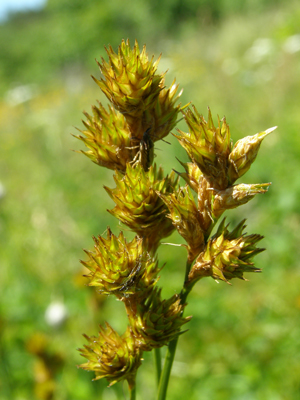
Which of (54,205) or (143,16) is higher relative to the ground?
(143,16)

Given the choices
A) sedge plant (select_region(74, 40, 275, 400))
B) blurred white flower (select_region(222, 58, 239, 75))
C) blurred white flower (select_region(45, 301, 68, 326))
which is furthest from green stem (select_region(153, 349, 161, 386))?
blurred white flower (select_region(222, 58, 239, 75))

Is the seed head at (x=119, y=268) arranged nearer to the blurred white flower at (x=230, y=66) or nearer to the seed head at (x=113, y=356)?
the seed head at (x=113, y=356)

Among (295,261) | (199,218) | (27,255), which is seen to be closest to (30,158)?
(27,255)

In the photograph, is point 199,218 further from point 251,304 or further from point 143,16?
point 143,16

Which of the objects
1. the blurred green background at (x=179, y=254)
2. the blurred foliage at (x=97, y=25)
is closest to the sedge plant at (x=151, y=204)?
the blurred green background at (x=179, y=254)

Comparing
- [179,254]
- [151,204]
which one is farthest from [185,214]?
[179,254]

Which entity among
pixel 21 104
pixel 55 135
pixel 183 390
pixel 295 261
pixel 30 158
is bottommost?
pixel 183 390
